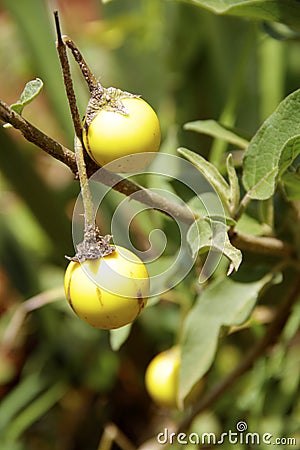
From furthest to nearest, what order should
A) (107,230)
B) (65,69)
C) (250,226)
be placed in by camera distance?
(107,230) → (250,226) → (65,69)

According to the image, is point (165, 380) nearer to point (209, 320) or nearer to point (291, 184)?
point (209, 320)

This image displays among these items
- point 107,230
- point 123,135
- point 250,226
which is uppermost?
point 123,135

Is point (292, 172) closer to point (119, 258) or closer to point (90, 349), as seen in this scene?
point (119, 258)

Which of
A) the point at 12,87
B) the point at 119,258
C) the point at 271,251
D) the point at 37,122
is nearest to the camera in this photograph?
the point at 119,258

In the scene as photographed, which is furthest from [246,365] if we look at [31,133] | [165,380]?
[31,133]

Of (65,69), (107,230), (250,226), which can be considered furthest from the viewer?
(107,230)

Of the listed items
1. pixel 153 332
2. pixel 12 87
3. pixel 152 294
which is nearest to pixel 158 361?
pixel 152 294

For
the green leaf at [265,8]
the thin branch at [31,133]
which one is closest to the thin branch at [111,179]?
the thin branch at [31,133]

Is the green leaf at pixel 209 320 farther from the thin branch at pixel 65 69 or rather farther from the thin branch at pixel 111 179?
the thin branch at pixel 65 69
